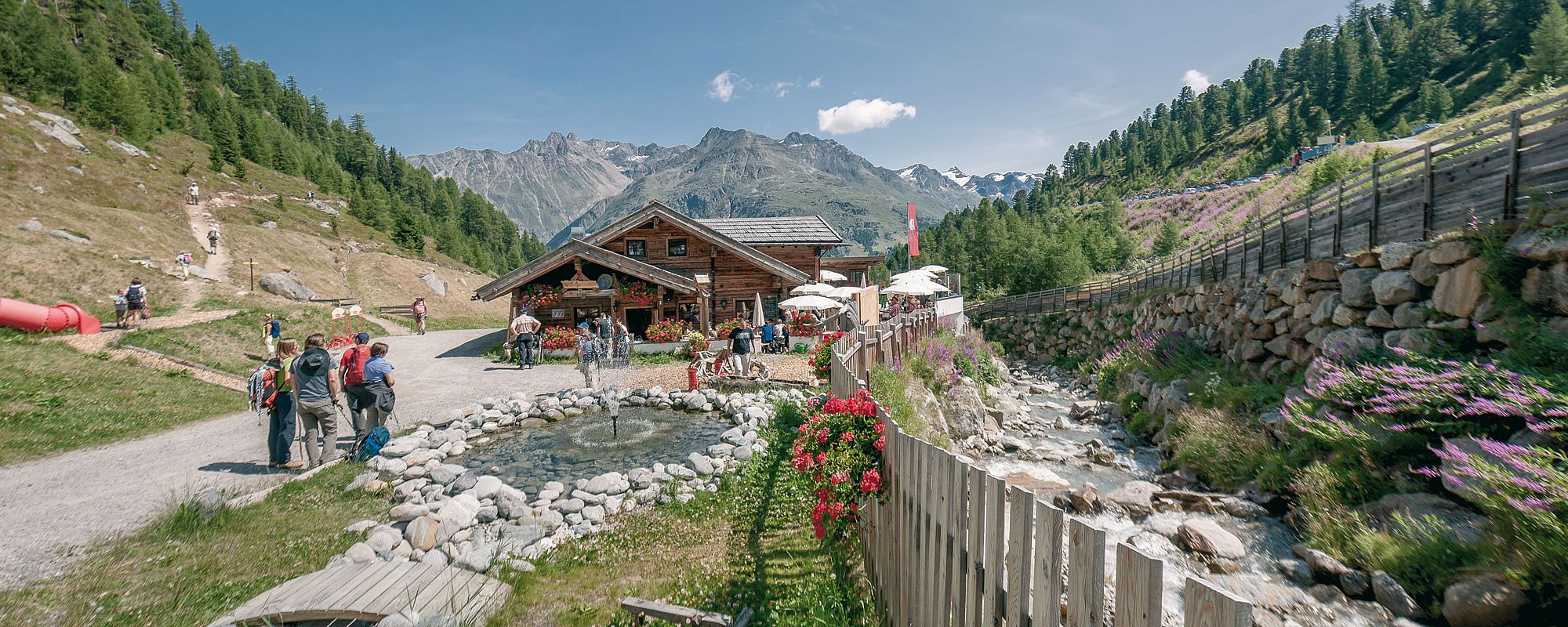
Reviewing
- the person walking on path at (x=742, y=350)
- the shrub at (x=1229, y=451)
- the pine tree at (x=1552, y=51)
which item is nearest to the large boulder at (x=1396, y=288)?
the shrub at (x=1229, y=451)

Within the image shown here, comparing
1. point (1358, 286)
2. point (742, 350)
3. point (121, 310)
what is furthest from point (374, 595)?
point (121, 310)

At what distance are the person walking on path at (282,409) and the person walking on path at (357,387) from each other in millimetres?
815

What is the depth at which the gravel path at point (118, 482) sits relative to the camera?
5602 mm

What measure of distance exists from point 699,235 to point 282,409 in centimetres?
1835

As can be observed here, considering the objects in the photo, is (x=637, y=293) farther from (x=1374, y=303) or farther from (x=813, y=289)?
(x=1374, y=303)

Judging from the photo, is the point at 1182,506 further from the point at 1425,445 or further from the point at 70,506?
the point at 70,506

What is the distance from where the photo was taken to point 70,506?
6.64 m

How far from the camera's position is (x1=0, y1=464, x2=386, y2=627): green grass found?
173 inches

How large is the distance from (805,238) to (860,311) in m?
9.17

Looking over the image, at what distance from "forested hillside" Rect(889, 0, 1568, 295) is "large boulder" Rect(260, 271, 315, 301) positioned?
48.4m

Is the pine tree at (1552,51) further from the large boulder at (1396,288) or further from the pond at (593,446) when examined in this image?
the pond at (593,446)

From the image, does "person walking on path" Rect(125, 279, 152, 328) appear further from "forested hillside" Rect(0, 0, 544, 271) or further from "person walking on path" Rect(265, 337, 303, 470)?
"forested hillside" Rect(0, 0, 544, 271)

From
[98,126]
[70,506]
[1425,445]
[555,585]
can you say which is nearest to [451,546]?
[555,585]

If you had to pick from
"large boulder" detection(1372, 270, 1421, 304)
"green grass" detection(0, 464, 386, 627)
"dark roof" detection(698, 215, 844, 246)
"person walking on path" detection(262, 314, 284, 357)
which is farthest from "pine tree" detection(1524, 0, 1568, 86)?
"person walking on path" detection(262, 314, 284, 357)
